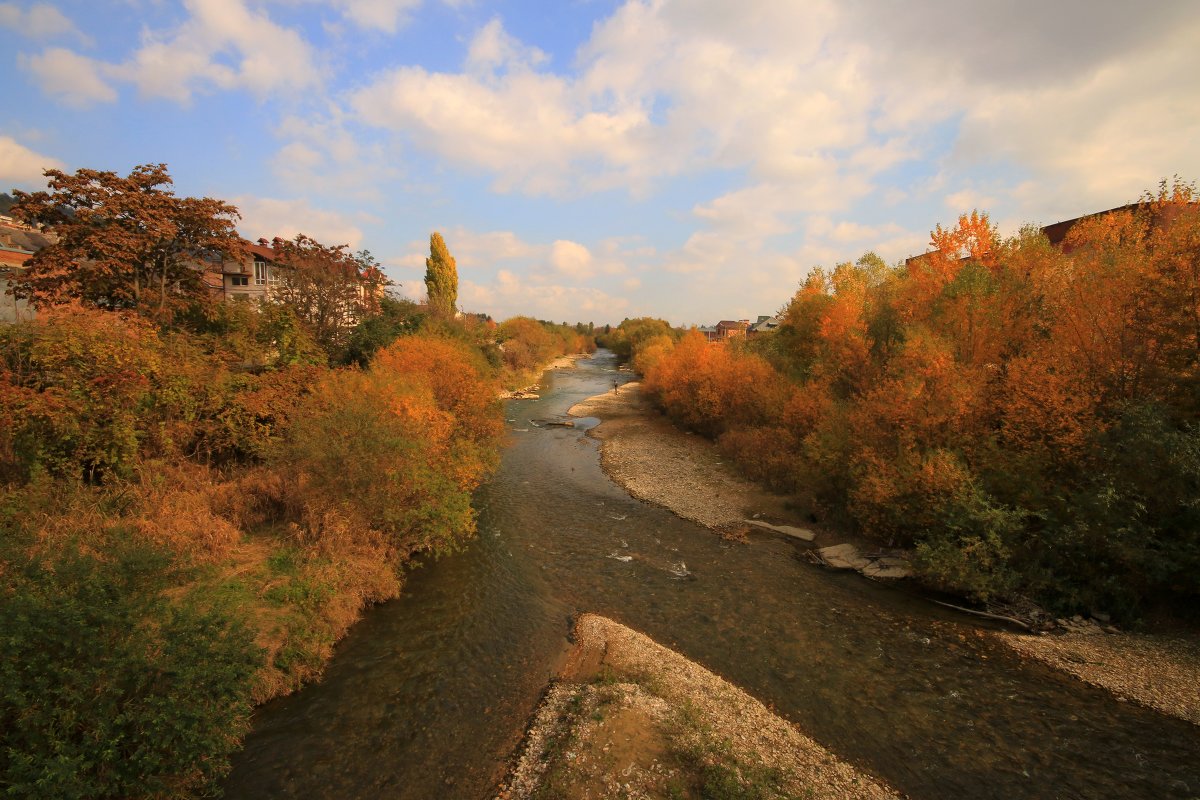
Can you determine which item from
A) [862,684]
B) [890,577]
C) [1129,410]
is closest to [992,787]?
[862,684]

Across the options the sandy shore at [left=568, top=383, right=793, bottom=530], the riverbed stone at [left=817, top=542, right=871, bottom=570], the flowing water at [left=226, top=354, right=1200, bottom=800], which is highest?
the sandy shore at [left=568, top=383, right=793, bottom=530]

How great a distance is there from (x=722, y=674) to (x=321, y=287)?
26.8 m

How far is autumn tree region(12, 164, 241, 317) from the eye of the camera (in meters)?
16.9

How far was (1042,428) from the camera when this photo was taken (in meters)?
16.0

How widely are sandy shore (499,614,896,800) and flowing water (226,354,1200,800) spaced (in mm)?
652

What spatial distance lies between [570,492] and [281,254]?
20.5 metres

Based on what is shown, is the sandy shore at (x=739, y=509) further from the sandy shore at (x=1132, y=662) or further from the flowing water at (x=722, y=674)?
the flowing water at (x=722, y=674)

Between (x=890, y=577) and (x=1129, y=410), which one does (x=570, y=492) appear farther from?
(x=1129, y=410)

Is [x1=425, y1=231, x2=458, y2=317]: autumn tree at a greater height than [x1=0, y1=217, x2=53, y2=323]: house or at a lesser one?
greater

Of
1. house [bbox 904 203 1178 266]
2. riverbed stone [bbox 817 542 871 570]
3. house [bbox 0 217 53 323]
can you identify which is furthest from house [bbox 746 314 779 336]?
house [bbox 0 217 53 323]

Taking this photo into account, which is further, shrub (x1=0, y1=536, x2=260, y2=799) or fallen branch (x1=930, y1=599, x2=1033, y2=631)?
fallen branch (x1=930, y1=599, x2=1033, y2=631)

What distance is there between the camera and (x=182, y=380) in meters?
15.6

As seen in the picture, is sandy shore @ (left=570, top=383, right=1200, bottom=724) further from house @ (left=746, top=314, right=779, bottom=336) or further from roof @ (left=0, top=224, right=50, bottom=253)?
roof @ (left=0, top=224, right=50, bottom=253)

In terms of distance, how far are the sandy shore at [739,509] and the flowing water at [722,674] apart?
2.42 ft
